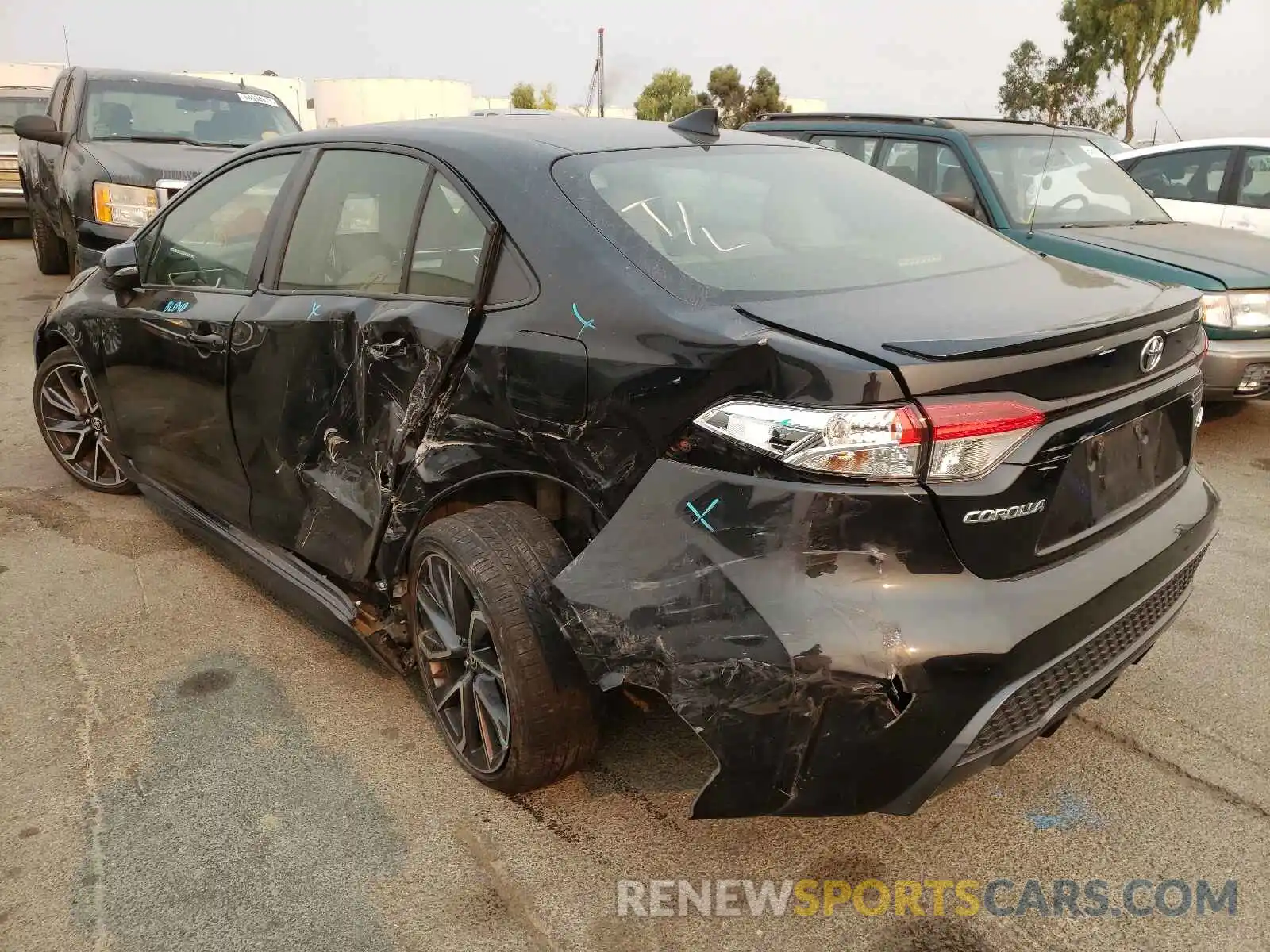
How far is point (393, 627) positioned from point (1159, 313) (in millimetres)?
2154

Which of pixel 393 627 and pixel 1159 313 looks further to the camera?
pixel 393 627

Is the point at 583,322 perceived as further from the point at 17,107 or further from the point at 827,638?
the point at 17,107

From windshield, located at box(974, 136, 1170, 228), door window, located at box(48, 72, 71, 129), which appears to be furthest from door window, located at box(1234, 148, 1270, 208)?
door window, located at box(48, 72, 71, 129)

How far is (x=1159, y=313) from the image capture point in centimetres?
232

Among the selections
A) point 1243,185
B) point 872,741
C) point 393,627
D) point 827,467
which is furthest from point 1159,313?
point 1243,185

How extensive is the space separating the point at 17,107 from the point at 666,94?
35.8 meters

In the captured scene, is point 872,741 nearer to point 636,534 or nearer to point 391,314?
point 636,534

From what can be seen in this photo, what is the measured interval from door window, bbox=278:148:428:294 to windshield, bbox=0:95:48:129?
13512 millimetres

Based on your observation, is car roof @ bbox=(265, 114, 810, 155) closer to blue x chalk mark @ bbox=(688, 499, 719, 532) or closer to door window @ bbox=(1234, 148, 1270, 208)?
blue x chalk mark @ bbox=(688, 499, 719, 532)

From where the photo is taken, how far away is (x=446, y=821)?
2.49 meters

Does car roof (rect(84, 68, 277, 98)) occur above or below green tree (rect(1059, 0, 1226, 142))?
below

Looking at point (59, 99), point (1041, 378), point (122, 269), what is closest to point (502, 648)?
point (1041, 378)

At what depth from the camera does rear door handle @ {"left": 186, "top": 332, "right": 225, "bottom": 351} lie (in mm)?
3291

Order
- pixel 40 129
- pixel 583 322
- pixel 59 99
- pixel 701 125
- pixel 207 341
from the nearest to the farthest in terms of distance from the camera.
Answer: pixel 583 322 → pixel 701 125 → pixel 207 341 → pixel 40 129 → pixel 59 99
